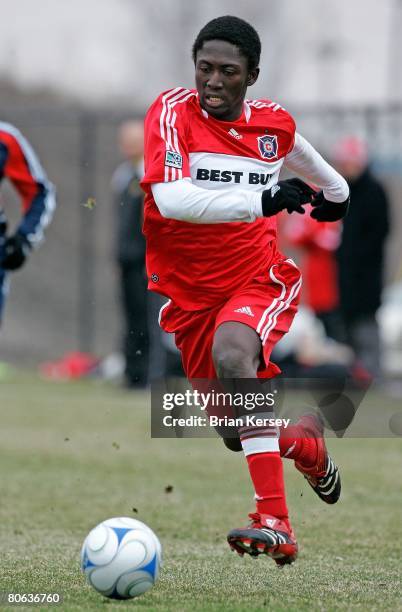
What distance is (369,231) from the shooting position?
42.5ft

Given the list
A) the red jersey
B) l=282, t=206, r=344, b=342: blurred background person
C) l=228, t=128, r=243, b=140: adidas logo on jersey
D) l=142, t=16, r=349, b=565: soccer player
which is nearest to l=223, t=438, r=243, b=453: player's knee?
l=142, t=16, r=349, b=565: soccer player

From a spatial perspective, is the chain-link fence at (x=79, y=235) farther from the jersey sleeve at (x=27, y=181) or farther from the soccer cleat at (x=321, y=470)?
the soccer cleat at (x=321, y=470)

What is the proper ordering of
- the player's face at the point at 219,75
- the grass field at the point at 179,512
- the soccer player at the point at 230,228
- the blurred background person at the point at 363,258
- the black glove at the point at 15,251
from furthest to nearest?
the blurred background person at the point at 363,258 < the black glove at the point at 15,251 < the player's face at the point at 219,75 < the soccer player at the point at 230,228 < the grass field at the point at 179,512

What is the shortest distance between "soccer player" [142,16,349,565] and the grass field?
1.26 feet

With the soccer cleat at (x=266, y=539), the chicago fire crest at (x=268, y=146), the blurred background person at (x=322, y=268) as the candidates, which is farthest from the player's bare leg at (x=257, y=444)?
the blurred background person at (x=322, y=268)

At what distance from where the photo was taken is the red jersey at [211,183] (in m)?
5.23

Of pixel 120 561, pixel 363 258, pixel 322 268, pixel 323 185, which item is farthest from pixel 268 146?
pixel 322 268

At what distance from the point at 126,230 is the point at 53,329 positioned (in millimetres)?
5512

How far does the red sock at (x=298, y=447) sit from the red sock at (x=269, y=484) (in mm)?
455

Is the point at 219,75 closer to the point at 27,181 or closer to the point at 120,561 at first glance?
the point at 120,561

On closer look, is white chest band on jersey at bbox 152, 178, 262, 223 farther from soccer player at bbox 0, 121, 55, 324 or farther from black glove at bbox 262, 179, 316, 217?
soccer player at bbox 0, 121, 55, 324

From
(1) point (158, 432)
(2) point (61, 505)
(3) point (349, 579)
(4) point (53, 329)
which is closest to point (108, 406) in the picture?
(1) point (158, 432)

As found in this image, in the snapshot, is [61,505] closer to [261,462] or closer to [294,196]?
[261,462]

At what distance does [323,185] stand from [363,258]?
24.1 ft
